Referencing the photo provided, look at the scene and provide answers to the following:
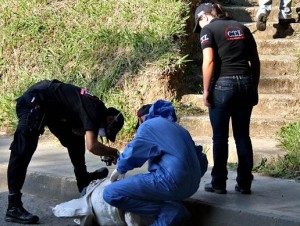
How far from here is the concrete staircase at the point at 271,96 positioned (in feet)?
29.8

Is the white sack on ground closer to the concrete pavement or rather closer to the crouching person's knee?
the crouching person's knee

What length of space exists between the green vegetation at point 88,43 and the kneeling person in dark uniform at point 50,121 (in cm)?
286

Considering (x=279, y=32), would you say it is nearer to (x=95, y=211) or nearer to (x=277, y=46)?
(x=277, y=46)

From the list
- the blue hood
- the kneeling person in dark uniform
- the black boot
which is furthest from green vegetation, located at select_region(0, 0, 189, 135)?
the blue hood

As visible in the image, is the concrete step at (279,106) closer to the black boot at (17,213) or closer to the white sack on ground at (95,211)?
the white sack on ground at (95,211)

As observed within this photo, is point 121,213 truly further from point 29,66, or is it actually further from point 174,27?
point 29,66

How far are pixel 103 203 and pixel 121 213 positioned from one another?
7.5 inches

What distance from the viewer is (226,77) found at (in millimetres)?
6676

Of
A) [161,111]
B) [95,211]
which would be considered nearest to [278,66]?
[161,111]

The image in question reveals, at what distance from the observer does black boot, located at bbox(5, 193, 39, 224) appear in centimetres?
667

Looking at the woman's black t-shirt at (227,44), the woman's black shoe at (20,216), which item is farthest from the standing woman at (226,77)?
the woman's black shoe at (20,216)

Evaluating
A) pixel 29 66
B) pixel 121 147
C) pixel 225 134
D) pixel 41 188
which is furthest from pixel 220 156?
pixel 29 66

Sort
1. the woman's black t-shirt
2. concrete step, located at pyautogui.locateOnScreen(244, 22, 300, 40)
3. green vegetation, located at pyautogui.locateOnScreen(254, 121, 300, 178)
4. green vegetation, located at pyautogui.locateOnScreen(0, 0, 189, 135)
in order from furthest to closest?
concrete step, located at pyautogui.locateOnScreen(244, 22, 300, 40) → green vegetation, located at pyautogui.locateOnScreen(0, 0, 189, 135) → green vegetation, located at pyautogui.locateOnScreen(254, 121, 300, 178) → the woman's black t-shirt

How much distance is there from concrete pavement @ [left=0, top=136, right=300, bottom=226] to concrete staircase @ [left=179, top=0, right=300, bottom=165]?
111 centimetres
